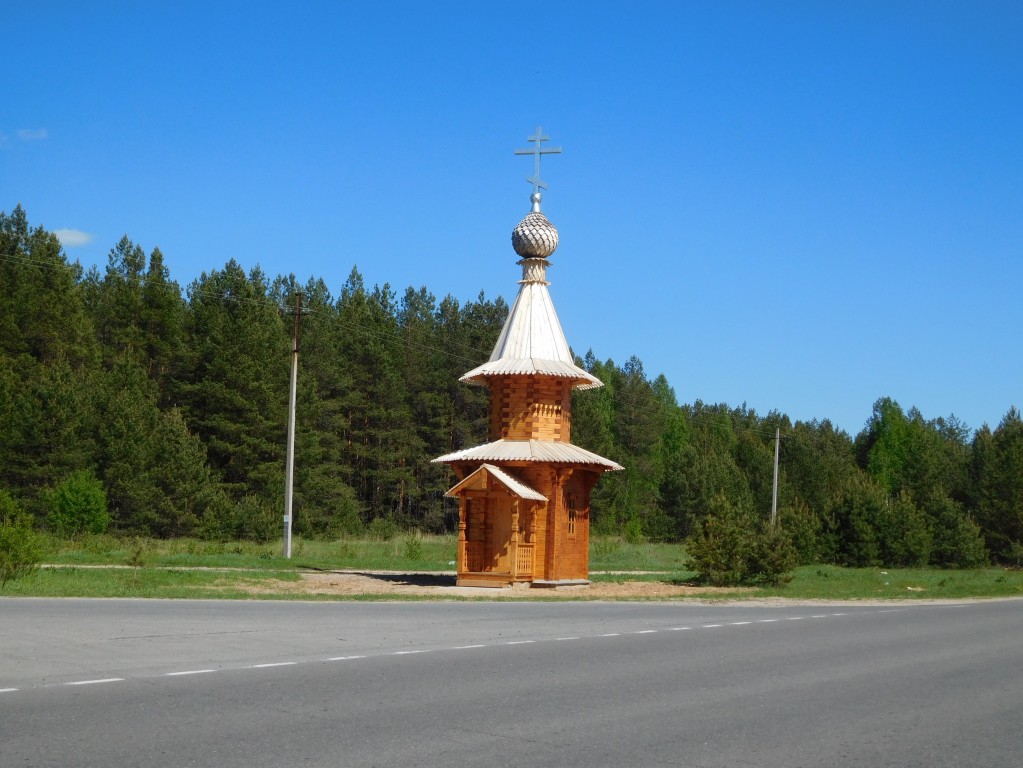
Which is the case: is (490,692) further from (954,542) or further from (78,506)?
(954,542)

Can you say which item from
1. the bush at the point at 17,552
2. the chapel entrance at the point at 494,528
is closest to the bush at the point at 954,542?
the chapel entrance at the point at 494,528

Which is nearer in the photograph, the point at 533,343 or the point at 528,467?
the point at 528,467

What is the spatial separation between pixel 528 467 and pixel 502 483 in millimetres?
1620

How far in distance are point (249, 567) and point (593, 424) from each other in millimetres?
41798

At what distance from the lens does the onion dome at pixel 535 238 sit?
31781 millimetres

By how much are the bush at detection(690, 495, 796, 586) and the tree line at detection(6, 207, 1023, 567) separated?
1.07 m

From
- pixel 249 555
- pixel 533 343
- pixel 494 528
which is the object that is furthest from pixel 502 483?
pixel 249 555

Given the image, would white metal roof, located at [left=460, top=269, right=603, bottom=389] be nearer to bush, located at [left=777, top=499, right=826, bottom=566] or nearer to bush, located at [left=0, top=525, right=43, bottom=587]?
bush, located at [left=0, top=525, right=43, bottom=587]

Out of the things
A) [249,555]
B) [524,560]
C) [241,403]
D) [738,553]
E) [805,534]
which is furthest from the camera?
[241,403]

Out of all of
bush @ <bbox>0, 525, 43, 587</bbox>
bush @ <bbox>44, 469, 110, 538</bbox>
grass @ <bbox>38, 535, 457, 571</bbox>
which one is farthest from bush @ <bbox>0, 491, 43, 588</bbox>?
bush @ <bbox>44, 469, 110, 538</bbox>

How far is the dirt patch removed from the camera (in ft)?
88.2

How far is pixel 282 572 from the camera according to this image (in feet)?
103

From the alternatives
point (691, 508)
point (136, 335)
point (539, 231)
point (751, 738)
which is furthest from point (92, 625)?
point (691, 508)

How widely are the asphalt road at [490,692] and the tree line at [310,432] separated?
18379 mm
